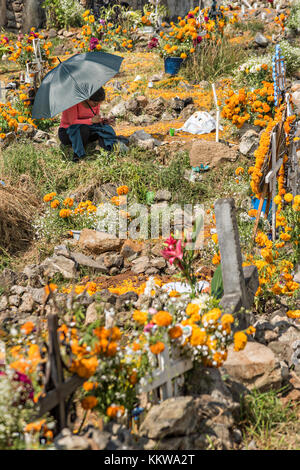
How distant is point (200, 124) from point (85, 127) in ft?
6.04

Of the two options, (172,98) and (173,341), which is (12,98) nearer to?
(172,98)

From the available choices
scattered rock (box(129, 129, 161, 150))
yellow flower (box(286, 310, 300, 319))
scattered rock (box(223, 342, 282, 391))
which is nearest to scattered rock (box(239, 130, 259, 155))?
scattered rock (box(129, 129, 161, 150))

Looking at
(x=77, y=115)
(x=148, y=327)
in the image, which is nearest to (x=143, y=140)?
(x=77, y=115)

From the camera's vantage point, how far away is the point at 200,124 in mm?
7211

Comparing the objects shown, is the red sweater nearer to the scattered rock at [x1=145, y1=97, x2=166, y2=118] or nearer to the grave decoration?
the scattered rock at [x1=145, y1=97, x2=166, y2=118]

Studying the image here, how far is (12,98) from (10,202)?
4441mm

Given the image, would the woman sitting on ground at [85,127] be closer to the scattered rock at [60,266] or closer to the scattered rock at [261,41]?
the scattered rock at [60,266]

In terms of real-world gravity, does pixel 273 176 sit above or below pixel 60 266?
above

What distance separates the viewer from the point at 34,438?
1919 mm

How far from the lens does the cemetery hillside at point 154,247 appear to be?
7.36 feet

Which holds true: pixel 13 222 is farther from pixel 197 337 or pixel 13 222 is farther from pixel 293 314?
pixel 197 337

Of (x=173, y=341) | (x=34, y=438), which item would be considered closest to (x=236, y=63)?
(x=173, y=341)

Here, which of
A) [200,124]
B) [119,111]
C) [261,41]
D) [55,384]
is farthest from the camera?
[261,41]

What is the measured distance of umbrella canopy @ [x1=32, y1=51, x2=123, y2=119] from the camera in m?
5.75
